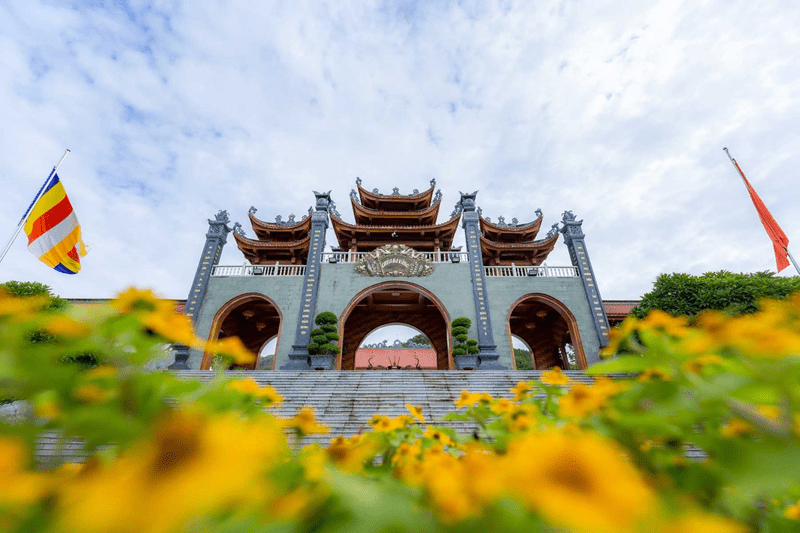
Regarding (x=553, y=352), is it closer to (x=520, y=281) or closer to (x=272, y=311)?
(x=520, y=281)

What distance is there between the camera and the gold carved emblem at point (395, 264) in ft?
35.7

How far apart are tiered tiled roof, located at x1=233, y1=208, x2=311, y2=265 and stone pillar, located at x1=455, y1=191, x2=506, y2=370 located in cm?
570

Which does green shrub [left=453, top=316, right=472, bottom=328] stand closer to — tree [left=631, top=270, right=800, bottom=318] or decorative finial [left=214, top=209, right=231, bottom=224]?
tree [left=631, top=270, right=800, bottom=318]

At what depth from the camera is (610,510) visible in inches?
10.2

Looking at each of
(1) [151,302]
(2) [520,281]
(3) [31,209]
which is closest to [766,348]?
(1) [151,302]

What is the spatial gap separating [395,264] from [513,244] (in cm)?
481

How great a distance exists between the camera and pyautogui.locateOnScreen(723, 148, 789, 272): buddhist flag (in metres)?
7.64

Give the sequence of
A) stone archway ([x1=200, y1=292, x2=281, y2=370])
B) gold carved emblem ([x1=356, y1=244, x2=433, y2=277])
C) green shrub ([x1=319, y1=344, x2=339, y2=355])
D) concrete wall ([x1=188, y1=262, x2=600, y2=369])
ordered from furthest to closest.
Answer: gold carved emblem ([x1=356, y1=244, x2=433, y2=277])
stone archway ([x1=200, y1=292, x2=281, y2=370])
concrete wall ([x1=188, y1=262, x2=600, y2=369])
green shrub ([x1=319, y1=344, x2=339, y2=355])

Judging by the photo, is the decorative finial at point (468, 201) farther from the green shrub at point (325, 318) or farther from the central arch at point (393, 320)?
the green shrub at point (325, 318)

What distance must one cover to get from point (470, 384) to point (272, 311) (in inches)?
335

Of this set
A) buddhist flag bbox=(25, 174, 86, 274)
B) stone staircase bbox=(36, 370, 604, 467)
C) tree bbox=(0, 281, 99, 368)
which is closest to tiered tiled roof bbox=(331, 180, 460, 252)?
stone staircase bbox=(36, 370, 604, 467)

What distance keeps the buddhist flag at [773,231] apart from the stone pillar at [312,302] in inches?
428

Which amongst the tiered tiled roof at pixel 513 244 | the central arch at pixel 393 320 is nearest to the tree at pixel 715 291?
the tiered tiled roof at pixel 513 244

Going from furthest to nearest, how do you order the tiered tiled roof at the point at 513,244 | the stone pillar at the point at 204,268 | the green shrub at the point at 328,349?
the tiered tiled roof at the point at 513,244 → the stone pillar at the point at 204,268 → the green shrub at the point at 328,349
